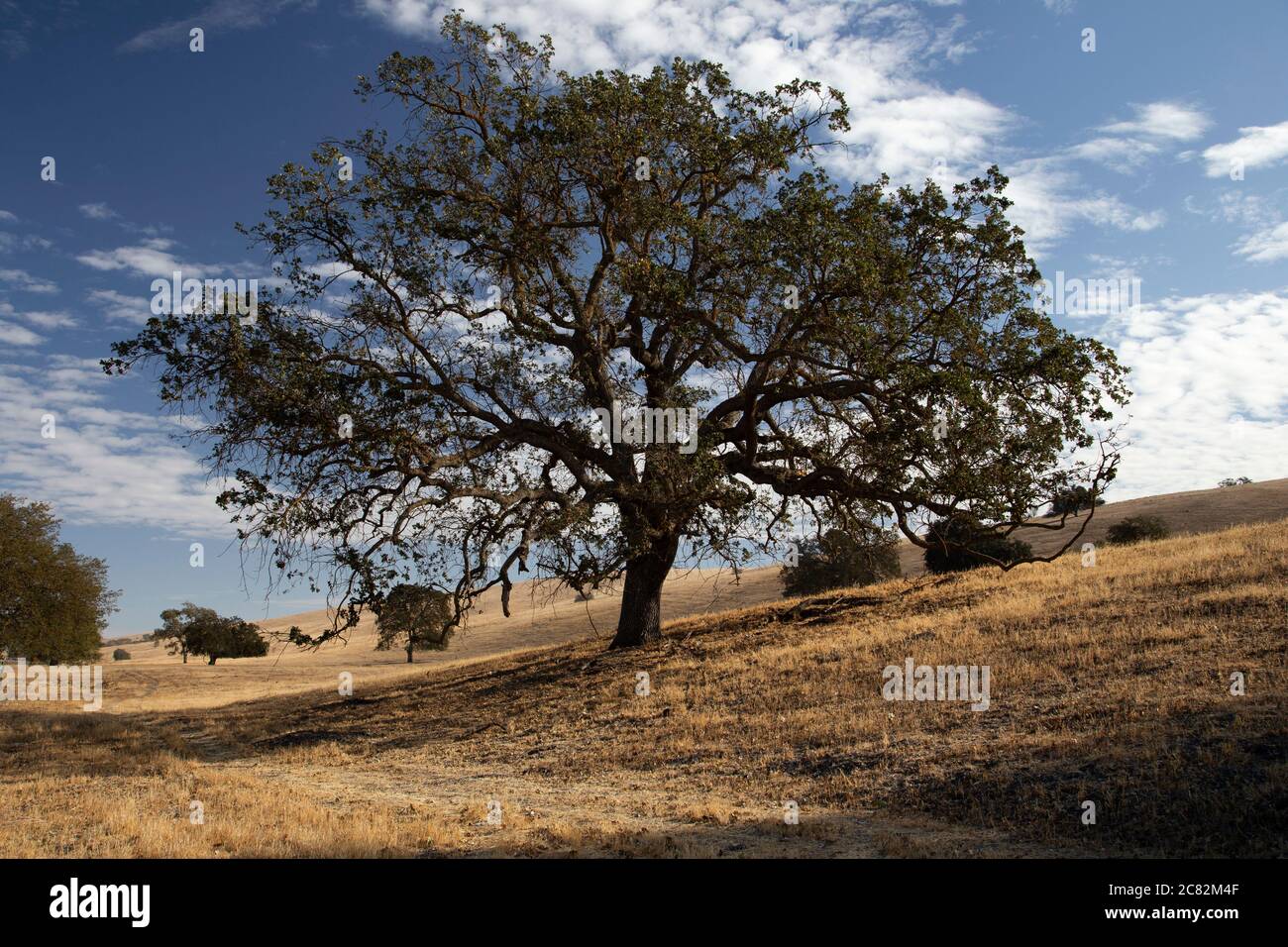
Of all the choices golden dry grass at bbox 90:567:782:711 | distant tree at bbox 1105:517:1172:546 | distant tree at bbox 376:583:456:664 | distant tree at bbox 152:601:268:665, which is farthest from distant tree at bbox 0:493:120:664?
distant tree at bbox 1105:517:1172:546

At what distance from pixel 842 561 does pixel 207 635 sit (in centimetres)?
4142

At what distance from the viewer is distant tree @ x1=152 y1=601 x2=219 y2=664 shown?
59.8m

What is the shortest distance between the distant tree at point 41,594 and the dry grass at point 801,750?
15.3 m

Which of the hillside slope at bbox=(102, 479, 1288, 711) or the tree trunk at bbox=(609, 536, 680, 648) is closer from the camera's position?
the tree trunk at bbox=(609, 536, 680, 648)

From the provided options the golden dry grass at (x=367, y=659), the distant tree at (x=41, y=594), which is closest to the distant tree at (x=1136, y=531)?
the golden dry grass at (x=367, y=659)

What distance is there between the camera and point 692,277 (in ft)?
63.1

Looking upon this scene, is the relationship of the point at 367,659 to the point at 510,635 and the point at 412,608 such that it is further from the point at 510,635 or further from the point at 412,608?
the point at 412,608

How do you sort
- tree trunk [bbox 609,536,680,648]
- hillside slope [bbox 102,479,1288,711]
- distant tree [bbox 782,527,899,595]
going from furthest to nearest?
hillside slope [bbox 102,479,1288,711], tree trunk [bbox 609,536,680,648], distant tree [bbox 782,527,899,595]

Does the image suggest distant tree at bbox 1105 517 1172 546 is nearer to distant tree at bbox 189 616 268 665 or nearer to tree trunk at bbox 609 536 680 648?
tree trunk at bbox 609 536 680 648

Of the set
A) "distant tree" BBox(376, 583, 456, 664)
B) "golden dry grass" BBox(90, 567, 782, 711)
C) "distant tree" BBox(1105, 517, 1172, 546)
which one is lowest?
"golden dry grass" BBox(90, 567, 782, 711)

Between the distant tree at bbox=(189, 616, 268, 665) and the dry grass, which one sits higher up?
the dry grass

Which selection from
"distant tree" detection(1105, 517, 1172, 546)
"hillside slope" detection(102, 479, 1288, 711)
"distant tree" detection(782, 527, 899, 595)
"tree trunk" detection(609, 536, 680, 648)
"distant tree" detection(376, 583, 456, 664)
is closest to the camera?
"distant tree" detection(376, 583, 456, 664)

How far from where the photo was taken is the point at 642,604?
2386 cm

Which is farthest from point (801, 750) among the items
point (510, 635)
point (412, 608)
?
point (510, 635)
